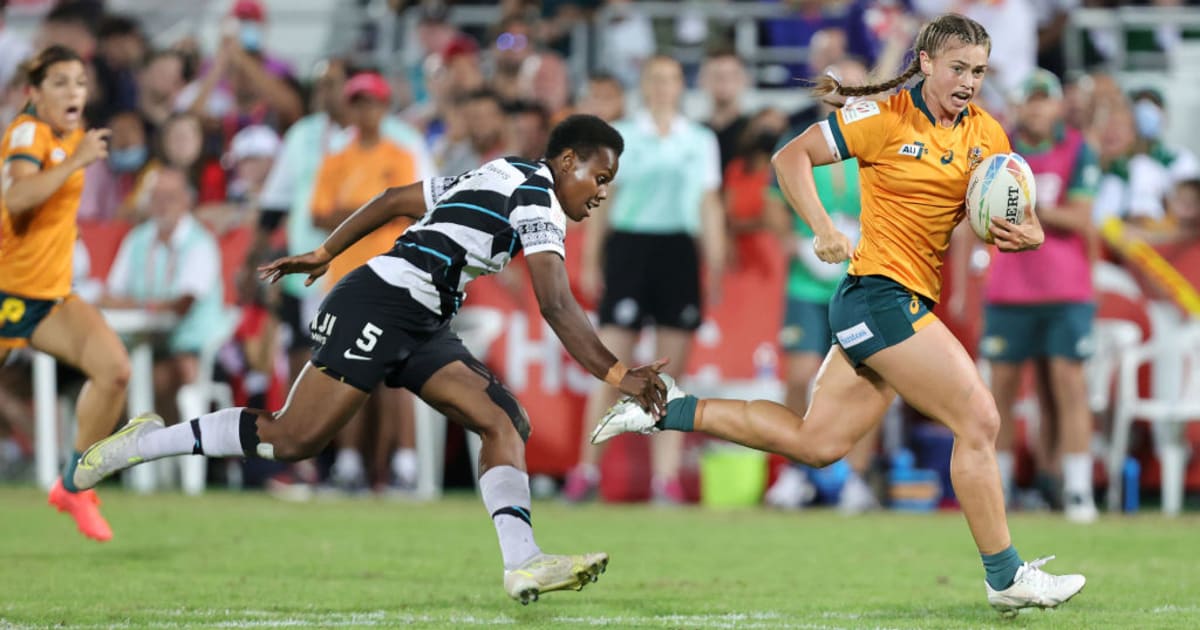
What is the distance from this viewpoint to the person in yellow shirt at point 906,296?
730 cm

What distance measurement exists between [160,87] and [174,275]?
3529mm

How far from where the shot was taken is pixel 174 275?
15883 millimetres

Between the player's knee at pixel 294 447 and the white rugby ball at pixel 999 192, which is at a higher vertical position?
the white rugby ball at pixel 999 192

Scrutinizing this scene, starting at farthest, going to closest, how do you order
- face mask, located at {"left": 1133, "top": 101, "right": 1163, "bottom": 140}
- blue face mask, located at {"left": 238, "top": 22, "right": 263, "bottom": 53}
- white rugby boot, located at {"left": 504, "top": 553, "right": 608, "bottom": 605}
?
blue face mask, located at {"left": 238, "top": 22, "right": 263, "bottom": 53}
face mask, located at {"left": 1133, "top": 101, "right": 1163, "bottom": 140}
white rugby boot, located at {"left": 504, "top": 553, "right": 608, "bottom": 605}

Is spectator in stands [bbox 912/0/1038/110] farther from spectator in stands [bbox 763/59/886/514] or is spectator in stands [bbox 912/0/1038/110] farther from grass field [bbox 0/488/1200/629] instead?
grass field [bbox 0/488/1200/629]

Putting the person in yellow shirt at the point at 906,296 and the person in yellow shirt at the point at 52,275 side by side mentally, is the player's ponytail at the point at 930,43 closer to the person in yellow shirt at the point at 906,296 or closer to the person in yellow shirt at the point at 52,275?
the person in yellow shirt at the point at 906,296

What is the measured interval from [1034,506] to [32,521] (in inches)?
293

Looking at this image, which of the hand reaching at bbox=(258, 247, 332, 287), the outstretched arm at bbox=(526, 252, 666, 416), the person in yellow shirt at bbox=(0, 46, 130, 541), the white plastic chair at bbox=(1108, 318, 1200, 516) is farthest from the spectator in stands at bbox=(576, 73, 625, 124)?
the outstretched arm at bbox=(526, 252, 666, 416)

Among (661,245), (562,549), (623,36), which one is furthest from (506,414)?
(623,36)

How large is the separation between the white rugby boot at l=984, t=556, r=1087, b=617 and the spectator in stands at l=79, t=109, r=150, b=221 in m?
12.1

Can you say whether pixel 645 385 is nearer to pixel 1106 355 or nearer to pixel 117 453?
pixel 117 453

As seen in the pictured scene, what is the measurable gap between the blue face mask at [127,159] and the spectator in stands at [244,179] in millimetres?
911

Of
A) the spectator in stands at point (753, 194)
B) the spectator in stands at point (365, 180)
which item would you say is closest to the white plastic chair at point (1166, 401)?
the spectator in stands at point (753, 194)

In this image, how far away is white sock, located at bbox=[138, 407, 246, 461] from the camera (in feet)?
26.0
